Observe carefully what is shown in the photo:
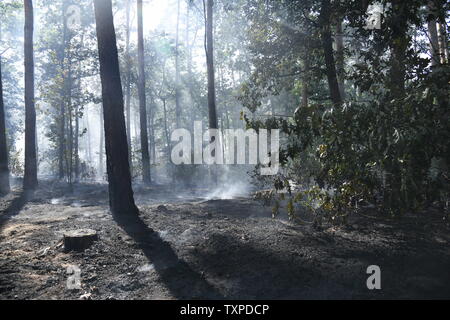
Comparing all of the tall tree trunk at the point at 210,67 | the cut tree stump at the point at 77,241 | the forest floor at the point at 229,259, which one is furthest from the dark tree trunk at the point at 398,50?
the tall tree trunk at the point at 210,67

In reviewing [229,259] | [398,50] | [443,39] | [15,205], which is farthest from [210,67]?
[229,259]

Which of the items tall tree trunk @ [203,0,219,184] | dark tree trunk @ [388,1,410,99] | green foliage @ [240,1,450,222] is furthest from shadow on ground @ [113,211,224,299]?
tall tree trunk @ [203,0,219,184]

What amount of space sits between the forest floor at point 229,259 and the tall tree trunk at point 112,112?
898 millimetres

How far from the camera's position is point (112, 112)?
27.6 ft

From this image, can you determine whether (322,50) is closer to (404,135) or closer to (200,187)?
(404,135)

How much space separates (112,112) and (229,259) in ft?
16.0

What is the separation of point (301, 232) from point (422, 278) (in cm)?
235

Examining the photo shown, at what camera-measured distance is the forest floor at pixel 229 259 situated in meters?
4.16

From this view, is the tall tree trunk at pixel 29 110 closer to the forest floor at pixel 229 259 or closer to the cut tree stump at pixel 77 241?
the forest floor at pixel 229 259

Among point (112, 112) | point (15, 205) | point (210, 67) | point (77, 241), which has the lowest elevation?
point (15, 205)

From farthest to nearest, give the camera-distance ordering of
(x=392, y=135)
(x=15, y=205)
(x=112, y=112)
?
(x=15, y=205) → (x=112, y=112) → (x=392, y=135)

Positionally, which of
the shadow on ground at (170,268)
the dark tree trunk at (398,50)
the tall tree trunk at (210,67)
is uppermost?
the tall tree trunk at (210,67)

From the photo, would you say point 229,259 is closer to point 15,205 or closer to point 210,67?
point 15,205

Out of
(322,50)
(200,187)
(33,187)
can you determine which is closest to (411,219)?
(322,50)
